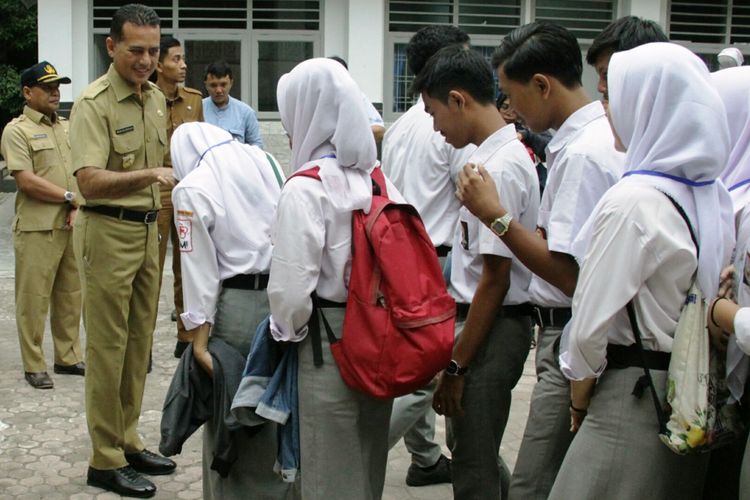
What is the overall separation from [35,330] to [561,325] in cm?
392

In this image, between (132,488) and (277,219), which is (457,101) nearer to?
(277,219)

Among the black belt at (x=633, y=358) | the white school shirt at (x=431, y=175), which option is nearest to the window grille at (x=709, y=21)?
the white school shirt at (x=431, y=175)

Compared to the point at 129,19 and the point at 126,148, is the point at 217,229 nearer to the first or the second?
the point at 126,148

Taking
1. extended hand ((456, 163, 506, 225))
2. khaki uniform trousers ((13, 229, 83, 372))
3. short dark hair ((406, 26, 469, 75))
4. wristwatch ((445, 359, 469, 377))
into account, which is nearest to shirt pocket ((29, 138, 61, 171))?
khaki uniform trousers ((13, 229, 83, 372))

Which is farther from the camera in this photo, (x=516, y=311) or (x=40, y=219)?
(x=40, y=219)

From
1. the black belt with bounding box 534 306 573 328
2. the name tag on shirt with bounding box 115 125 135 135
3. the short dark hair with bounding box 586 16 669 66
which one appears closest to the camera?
the black belt with bounding box 534 306 573 328

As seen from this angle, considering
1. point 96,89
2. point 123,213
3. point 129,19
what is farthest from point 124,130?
point 129,19

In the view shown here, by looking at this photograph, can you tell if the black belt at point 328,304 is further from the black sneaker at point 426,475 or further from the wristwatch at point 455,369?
the black sneaker at point 426,475

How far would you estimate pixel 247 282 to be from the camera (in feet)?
11.5

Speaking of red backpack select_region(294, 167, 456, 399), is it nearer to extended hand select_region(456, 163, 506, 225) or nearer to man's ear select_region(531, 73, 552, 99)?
extended hand select_region(456, 163, 506, 225)

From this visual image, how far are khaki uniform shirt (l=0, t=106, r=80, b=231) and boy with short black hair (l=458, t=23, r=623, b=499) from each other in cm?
372

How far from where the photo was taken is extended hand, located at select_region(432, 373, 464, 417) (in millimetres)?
3262

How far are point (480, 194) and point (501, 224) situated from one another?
113 mm

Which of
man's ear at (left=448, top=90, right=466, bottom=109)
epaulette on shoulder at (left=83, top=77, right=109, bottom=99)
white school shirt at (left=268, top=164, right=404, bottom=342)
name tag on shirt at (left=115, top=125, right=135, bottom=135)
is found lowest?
white school shirt at (left=268, top=164, right=404, bottom=342)
